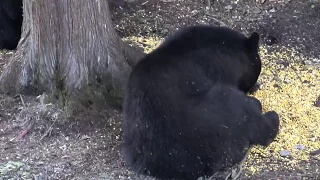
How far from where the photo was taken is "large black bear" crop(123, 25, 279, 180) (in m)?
4.14

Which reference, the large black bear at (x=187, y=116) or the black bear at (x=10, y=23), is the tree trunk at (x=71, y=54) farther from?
the black bear at (x=10, y=23)

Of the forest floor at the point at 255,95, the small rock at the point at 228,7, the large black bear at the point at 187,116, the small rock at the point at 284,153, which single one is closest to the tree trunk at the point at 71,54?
the forest floor at the point at 255,95

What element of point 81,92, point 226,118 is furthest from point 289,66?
point 81,92

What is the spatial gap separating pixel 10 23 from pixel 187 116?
366 centimetres

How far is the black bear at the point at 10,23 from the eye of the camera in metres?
6.77

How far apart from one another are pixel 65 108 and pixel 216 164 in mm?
1656

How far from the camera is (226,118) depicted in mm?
4320

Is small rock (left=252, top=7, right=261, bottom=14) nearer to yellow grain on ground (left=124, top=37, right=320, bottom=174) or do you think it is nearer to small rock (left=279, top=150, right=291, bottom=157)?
yellow grain on ground (left=124, top=37, right=320, bottom=174)

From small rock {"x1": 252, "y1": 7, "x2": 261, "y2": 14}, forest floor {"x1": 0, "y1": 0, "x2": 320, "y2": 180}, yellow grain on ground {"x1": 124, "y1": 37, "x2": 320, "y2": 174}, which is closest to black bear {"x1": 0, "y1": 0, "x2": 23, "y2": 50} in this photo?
forest floor {"x1": 0, "y1": 0, "x2": 320, "y2": 180}

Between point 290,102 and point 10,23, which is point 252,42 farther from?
point 10,23

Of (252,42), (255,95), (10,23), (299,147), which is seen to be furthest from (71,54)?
(299,147)

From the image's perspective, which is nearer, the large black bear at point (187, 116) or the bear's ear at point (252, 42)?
the large black bear at point (187, 116)

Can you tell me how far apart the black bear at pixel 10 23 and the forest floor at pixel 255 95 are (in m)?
0.19

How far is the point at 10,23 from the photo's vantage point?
6.90 m
